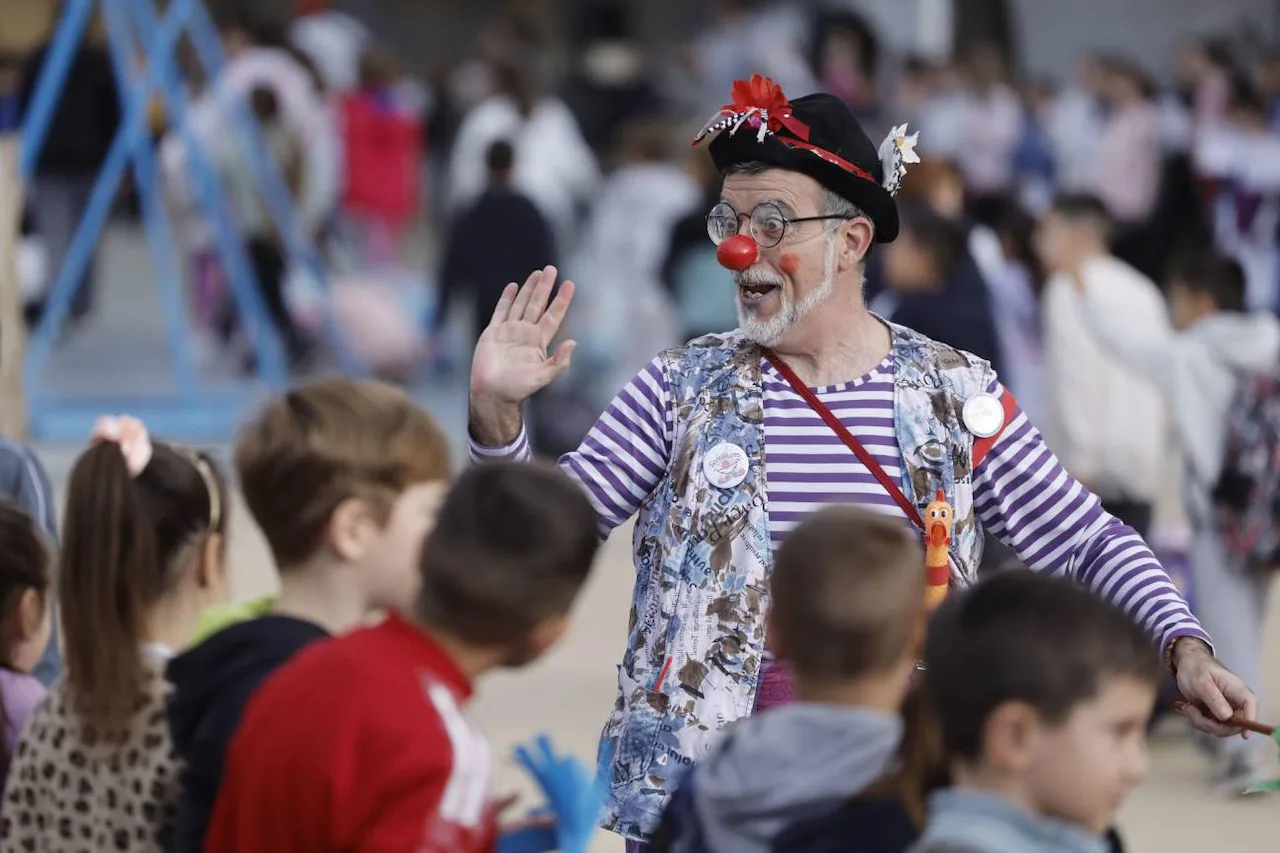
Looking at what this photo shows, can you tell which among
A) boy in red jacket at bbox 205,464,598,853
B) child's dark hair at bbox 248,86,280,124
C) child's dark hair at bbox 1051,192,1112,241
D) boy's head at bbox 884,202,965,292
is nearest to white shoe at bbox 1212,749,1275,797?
boy's head at bbox 884,202,965,292

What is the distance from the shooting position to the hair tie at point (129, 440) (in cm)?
304

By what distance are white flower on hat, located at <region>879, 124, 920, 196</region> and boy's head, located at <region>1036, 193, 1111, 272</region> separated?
4385mm

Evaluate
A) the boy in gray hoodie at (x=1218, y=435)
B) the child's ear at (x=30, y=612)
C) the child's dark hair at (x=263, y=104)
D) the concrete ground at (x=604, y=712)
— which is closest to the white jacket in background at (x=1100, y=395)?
the boy in gray hoodie at (x=1218, y=435)

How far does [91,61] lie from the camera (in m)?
12.3

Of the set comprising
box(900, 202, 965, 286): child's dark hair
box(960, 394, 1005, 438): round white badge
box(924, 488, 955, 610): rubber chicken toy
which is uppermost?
box(900, 202, 965, 286): child's dark hair

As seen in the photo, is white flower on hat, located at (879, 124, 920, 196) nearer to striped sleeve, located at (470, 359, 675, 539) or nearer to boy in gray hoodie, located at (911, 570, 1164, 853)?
striped sleeve, located at (470, 359, 675, 539)

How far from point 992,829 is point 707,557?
1065 mm

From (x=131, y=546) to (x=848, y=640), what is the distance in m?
1.10

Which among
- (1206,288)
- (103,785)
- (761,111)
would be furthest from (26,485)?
(1206,288)

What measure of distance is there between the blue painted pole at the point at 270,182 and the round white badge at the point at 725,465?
8084 millimetres

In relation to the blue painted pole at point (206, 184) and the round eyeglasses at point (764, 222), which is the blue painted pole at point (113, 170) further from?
the round eyeglasses at point (764, 222)

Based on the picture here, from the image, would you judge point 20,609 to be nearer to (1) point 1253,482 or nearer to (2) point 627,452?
(2) point 627,452

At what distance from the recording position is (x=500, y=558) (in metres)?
2.49

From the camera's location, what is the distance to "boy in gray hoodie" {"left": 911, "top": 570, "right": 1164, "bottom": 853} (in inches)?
94.5
